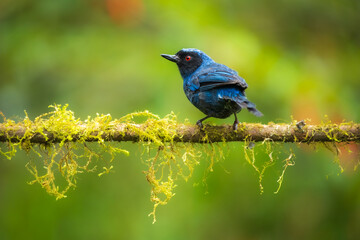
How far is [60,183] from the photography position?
490 centimetres

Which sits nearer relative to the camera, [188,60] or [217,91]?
[217,91]

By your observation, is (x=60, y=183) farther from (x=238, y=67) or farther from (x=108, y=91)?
(x=238, y=67)

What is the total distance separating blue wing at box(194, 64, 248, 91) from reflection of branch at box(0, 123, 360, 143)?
410mm

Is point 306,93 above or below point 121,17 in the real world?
below

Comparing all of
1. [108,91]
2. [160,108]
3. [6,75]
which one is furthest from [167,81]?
[6,75]

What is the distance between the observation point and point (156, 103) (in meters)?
4.48

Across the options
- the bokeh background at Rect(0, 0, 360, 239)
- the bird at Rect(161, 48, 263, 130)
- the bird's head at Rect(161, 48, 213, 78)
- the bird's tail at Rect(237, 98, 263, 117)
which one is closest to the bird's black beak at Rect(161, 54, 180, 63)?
the bird's head at Rect(161, 48, 213, 78)

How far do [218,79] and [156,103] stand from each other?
1.16 m

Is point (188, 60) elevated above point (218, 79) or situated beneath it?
elevated above

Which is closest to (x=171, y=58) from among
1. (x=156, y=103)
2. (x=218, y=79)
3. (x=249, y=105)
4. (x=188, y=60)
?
(x=188, y=60)

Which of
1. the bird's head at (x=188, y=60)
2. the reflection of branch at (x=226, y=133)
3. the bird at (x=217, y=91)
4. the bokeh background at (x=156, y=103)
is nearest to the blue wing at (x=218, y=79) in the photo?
the bird at (x=217, y=91)

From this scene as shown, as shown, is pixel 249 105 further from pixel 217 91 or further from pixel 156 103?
pixel 156 103

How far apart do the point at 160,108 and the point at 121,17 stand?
1.47 m

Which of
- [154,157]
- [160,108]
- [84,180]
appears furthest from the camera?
[84,180]
